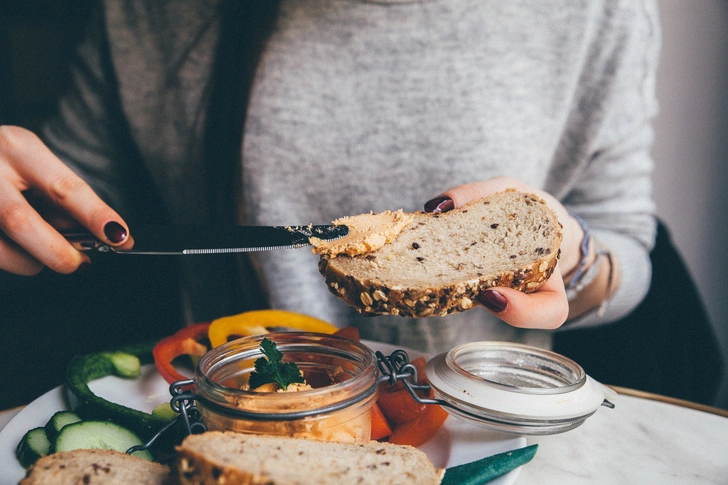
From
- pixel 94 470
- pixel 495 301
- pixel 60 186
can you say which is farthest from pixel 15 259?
pixel 495 301

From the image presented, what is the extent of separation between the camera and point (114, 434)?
1.17 metres

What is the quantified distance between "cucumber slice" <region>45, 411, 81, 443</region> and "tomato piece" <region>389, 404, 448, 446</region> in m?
0.76

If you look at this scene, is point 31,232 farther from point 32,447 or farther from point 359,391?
point 359,391

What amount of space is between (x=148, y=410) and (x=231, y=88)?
4.57ft

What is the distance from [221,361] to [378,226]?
1.73ft

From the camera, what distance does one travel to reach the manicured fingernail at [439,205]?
147 cm

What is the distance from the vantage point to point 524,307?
1.21 metres

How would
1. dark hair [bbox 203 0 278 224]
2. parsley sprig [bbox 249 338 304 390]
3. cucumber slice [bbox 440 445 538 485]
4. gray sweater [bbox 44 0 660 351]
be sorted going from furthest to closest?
dark hair [bbox 203 0 278 224] < gray sweater [bbox 44 0 660 351] < parsley sprig [bbox 249 338 304 390] < cucumber slice [bbox 440 445 538 485]

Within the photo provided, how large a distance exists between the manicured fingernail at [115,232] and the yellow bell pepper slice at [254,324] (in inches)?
14.6

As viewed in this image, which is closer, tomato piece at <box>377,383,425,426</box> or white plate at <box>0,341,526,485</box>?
white plate at <box>0,341,526,485</box>

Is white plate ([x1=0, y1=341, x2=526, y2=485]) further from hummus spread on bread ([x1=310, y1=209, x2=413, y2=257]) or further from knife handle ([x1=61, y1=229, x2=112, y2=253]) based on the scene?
hummus spread on bread ([x1=310, y1=209, x2=413, y2=257])

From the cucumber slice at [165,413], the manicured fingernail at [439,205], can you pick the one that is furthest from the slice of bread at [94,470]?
the manicured fingernail at [439,205]

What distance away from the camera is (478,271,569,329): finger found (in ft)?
3.92

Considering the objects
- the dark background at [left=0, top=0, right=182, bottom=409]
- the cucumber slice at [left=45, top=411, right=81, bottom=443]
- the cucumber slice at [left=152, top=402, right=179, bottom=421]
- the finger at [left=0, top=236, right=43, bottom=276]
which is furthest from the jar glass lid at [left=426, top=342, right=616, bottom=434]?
the dark background at [left=0, top=0, right=182, bottom=409]
